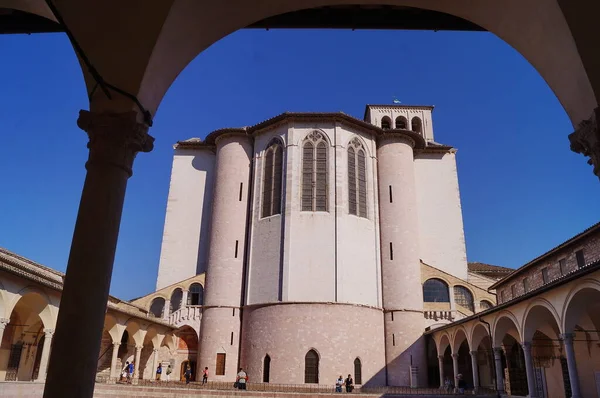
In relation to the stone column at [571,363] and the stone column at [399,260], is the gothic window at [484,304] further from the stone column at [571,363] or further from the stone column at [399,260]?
the stone column at [571,363]

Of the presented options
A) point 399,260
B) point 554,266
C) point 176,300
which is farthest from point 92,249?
point 176,300

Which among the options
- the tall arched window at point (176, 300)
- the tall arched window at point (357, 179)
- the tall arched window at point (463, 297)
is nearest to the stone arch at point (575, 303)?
the tall arched window at point (357, 179)

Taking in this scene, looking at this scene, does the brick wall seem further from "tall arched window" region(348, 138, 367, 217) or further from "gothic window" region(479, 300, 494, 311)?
"tall arched window" region(348, 138, 367, 217)

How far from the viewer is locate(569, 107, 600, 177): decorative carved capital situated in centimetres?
495

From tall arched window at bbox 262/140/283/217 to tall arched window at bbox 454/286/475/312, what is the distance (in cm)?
1247

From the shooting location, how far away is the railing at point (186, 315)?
31219mm

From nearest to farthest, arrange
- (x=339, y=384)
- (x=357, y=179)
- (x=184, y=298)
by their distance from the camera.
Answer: (x=339, y=384) < (x=357, y=179) < (x=184, y=298)

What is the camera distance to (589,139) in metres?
5.08

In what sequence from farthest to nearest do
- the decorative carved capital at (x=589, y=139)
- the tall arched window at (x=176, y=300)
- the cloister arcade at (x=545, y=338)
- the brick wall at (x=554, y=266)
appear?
the tall arched window at (x=176, y=300)
the brick wall at (x=554, y=266)
the cloister arcade at (x=545, y=338)
the decorative carved capital at (x=589, y=139)

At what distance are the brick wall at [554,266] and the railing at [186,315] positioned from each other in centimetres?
1916

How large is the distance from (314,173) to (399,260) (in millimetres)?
7511

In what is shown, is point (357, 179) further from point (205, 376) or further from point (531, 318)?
point (531, 318)

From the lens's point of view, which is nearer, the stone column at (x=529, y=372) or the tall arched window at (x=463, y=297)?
the stone column at (x=529, y=372)

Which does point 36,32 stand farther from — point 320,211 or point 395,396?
point 320,211
